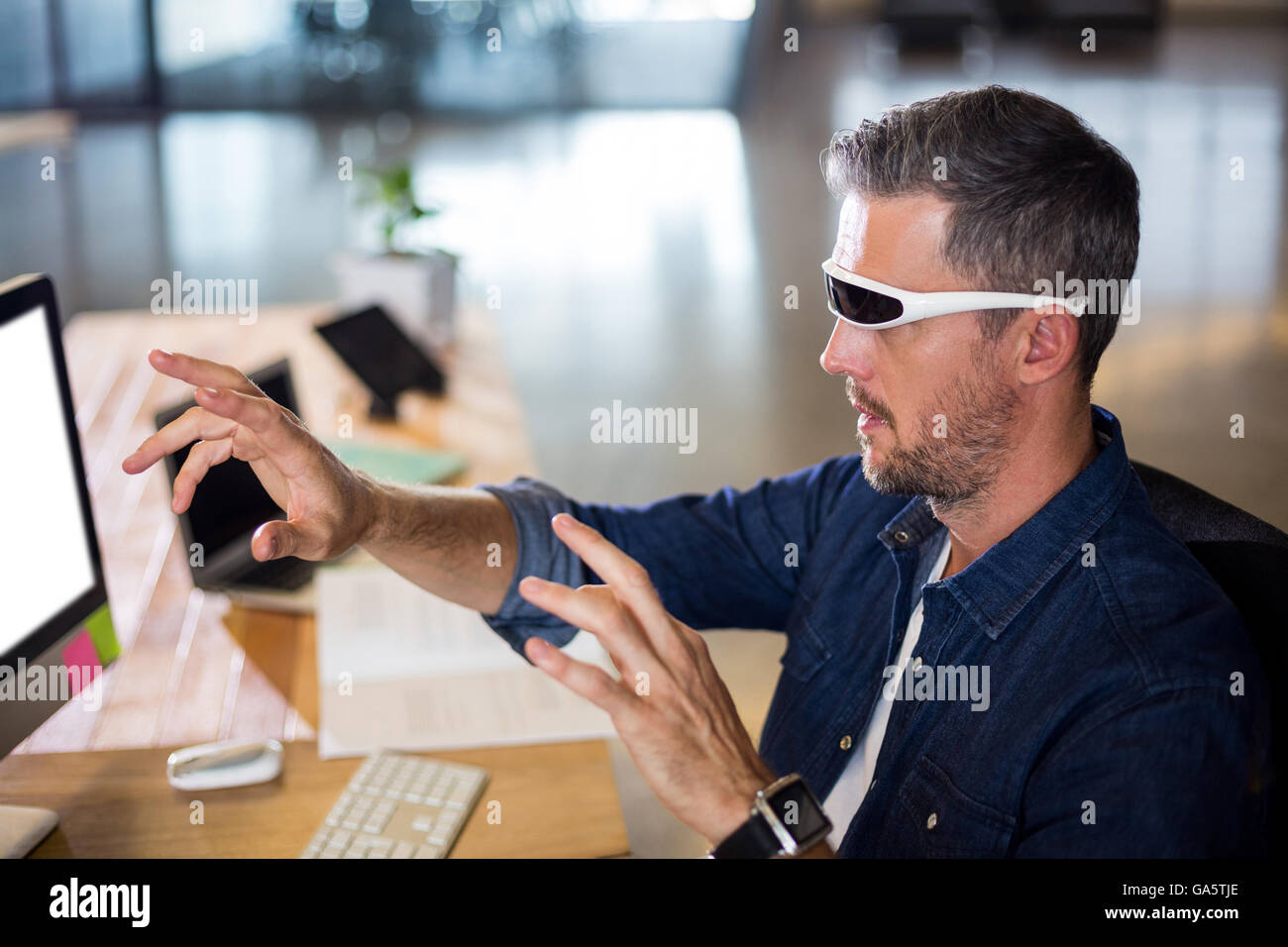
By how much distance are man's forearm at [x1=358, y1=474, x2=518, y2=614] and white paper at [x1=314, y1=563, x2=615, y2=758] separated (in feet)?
0.63

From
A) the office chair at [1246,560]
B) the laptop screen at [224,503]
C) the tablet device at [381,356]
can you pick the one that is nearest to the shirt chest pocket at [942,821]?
the office chair at [1246,560]

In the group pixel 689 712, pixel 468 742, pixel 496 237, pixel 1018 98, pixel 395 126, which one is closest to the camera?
pixel 689 712

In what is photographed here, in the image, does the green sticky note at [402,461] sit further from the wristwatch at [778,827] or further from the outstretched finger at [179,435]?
the wristwatch at [778,827]

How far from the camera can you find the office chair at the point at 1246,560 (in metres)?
1.14

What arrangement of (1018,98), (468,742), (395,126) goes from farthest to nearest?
(395,126), (468,742), (1018,98)

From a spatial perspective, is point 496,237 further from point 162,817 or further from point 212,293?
point 162,817

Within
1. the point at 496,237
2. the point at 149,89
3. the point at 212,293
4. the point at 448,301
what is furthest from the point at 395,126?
the point at 448,301

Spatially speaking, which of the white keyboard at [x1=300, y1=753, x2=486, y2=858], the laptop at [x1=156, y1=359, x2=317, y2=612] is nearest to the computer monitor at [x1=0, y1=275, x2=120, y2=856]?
the white keyboard at [x1=300, y1=753, x2=486, y2=858]

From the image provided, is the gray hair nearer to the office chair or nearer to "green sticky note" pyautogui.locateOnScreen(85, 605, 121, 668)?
the office chair

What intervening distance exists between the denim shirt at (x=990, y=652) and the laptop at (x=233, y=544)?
525 mm

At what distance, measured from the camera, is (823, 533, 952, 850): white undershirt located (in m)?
1.39

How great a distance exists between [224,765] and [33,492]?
382 mm

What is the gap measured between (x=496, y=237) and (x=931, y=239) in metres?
5.54

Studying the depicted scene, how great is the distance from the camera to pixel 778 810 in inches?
38.8
